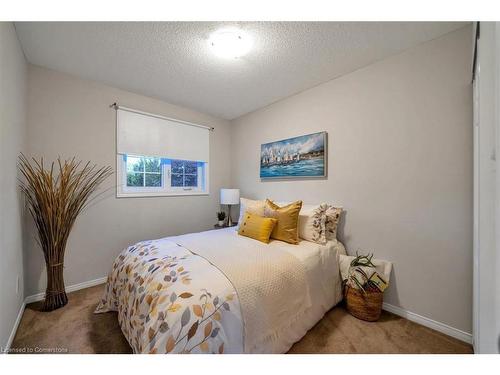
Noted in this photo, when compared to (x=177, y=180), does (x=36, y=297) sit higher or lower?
lower

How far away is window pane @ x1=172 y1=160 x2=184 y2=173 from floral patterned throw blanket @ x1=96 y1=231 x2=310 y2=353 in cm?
152

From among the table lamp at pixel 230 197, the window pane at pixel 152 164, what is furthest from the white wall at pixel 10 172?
the table lamp at pixel 230 197

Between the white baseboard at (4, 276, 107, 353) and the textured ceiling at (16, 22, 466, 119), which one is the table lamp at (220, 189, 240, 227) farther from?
the white baseboard at (4, 276, 107, 353)

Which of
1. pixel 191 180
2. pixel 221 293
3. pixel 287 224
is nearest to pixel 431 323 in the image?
pixel 287 224

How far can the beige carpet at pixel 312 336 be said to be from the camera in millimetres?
1445

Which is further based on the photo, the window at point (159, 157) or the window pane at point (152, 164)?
the window pane at point (152, 164)

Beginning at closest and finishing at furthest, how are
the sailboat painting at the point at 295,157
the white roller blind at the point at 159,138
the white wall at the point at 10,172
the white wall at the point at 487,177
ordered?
the white wall at the point at 487,177
the white wall at the point at 10,172
the sailboat painting at the point at 295,157
the white roller blind at the point at 159,138

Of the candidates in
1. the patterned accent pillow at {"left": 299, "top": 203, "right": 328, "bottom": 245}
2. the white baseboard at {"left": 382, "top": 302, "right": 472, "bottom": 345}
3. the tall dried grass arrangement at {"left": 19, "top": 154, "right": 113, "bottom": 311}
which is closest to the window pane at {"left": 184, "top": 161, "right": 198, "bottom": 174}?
the tall dried grass arrangement at {"left": 19, "top": 154, "right": 113, "bottom": 311}

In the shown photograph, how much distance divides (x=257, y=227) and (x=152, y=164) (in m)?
1.85

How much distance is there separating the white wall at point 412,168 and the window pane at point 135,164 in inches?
94.5

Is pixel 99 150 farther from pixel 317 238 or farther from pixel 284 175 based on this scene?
pixel 317 238

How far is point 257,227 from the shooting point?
209cm

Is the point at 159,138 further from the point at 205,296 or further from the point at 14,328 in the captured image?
the point at 205,296

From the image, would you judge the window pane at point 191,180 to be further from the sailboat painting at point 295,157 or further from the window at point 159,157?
the sailboat painting at point 295,157
